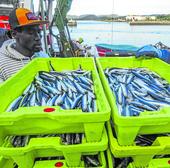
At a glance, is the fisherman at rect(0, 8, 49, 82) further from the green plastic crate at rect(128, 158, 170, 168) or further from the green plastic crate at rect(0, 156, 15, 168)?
the green plastic crate at rect(128, 158, 170, 168)

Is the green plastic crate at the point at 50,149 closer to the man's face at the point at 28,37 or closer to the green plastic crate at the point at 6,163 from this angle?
the green plastic crate at the point at 6,163

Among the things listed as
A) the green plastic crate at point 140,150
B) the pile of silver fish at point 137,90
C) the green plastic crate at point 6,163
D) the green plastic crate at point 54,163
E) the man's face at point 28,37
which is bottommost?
the green plastic crate at point 6,163

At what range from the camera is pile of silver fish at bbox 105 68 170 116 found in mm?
1605

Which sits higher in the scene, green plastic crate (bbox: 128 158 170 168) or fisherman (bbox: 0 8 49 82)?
fisherman (bbox: 0 8 49 82)

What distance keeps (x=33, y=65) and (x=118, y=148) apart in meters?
1.30

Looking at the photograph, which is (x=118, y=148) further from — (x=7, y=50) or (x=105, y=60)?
(x=7, y=50)

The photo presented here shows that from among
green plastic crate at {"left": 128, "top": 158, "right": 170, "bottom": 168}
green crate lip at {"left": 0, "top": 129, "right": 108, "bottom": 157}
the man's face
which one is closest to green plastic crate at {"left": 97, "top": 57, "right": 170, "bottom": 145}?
green crate lip at {"left": 0, "top": 129, "right": 108, "bottom": 157}

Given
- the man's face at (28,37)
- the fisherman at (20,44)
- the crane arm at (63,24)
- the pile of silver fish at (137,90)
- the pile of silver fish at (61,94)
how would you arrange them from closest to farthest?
the pile of silver fish at (61,94)
the pile of silver fish at (137,90)
the fisherman at (20,44)
the man's face at (28,37)
the crane arm at (63,24)

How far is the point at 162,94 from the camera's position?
1847 mm

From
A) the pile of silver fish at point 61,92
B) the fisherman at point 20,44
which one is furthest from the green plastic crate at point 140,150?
the fisherman at point 20,44

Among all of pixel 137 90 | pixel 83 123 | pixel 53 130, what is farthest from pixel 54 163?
pixel 137 90

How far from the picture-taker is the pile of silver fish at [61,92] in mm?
1666

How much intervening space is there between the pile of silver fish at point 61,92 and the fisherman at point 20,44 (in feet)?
2.10

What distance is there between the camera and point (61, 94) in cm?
183
